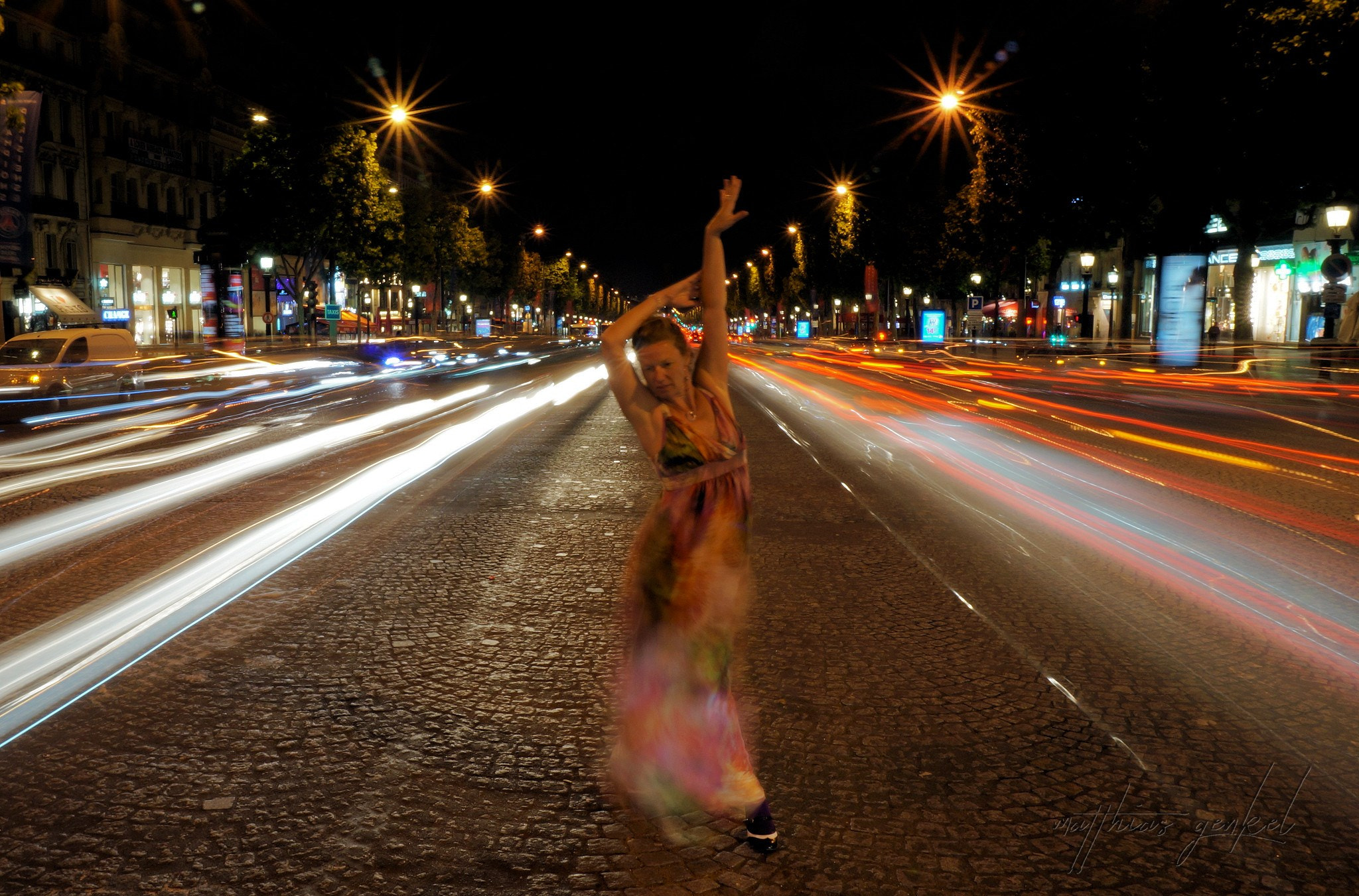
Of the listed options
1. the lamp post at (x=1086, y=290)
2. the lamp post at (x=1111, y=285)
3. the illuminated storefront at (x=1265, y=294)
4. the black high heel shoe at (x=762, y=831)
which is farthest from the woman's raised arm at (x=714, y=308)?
the lamp post at (x=1111, y=285)

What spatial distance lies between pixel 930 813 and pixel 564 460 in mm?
11437

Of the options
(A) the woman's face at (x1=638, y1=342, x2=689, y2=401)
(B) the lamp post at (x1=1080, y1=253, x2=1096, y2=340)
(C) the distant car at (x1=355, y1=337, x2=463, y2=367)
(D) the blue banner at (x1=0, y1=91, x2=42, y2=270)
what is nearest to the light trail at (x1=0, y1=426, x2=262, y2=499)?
(A) the woman's face at (x1=638, y1=342, x2=689, y2=401)

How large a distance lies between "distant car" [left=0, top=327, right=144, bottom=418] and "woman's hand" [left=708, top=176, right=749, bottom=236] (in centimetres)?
2222

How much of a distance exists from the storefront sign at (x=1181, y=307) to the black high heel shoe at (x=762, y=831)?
3537 cm

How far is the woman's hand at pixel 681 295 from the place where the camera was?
3.91 metres

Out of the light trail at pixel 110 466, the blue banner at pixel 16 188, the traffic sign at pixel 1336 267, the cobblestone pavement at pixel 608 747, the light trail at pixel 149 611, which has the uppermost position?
the blue banner at pixel 16 188

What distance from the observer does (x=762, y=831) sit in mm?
3662

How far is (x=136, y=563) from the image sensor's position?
8.20 metres

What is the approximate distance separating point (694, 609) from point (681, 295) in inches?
41.6

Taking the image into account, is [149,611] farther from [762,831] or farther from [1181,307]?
[1181,307]

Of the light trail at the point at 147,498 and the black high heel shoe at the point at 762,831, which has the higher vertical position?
the black high heel shoe at the point at 762,831

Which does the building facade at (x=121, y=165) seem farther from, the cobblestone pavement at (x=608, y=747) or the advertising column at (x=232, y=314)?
the cobblestone pavement at (x=608, y=747)

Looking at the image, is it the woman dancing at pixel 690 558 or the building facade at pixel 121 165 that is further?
the building facade at pixel 121 165

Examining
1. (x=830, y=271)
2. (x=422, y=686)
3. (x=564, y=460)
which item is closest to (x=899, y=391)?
(x=564, y=460)
